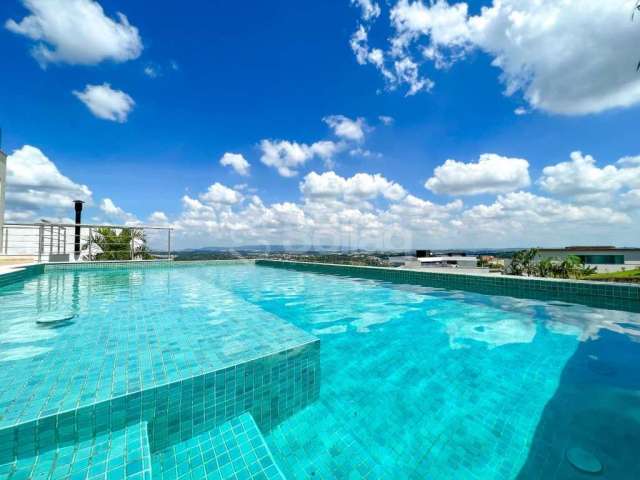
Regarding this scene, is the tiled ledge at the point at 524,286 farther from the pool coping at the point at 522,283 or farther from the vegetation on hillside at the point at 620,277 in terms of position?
→ the vegetation on hillside at the point at 620,277

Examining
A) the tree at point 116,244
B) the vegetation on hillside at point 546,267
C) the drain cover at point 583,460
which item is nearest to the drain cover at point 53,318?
the drain cover at point 583,460

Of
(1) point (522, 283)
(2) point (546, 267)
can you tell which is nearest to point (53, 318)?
(1) point (522, 283)

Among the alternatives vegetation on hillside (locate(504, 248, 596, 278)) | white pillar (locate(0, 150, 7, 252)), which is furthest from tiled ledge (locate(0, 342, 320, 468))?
vegetation on hillside (locate(504, 248, 596, 278))

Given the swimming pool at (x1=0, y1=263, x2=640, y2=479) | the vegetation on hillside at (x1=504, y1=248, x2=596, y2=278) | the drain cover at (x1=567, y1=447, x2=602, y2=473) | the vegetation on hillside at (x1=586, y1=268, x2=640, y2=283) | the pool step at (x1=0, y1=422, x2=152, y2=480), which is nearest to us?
the pool step at (x1=0, y1=422, x2=152, y2=480)

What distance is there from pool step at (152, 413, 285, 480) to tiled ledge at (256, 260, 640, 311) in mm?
6911

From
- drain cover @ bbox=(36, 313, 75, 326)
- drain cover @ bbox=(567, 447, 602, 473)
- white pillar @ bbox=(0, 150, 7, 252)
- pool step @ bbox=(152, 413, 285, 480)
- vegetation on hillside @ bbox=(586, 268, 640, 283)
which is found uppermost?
white pillar @ bbox=(0, 150, 7, 252)

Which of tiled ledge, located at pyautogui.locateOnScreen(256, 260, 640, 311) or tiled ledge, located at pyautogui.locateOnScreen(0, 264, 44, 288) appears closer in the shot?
tiled ledge, located at pyautogui.locateOnScreen(256, 260, 640, 311)

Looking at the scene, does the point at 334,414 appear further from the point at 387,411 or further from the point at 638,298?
the point at 638,298

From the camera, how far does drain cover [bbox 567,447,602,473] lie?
4.76 feet

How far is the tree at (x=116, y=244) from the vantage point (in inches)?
426

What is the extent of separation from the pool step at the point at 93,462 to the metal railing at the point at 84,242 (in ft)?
37.9

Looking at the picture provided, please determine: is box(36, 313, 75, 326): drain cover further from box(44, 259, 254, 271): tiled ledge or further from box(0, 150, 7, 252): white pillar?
box(0, 150, 7, 252): white pillar

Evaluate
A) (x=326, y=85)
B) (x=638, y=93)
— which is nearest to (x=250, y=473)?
(x=638, y=93)

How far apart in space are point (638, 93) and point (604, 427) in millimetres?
9585
